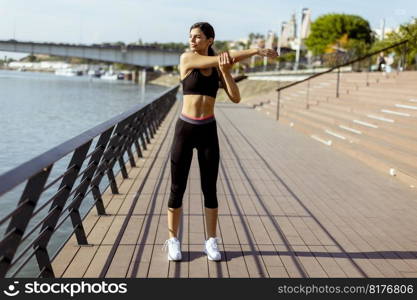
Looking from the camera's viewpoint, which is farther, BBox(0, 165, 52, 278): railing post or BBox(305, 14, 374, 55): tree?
BBox(305, 14, 374, 55): tree

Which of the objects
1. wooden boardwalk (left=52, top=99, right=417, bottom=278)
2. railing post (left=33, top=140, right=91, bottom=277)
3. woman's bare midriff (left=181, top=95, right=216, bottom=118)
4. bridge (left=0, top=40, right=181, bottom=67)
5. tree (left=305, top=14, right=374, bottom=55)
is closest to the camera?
railing post (left=33, top=140, right=91, bottom=277)

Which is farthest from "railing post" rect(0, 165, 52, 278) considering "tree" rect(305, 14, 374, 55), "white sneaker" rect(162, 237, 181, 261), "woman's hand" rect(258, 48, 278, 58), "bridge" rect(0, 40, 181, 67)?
"tree" rect(305, 14, 374, 55)

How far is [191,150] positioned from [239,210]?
8.03 feet

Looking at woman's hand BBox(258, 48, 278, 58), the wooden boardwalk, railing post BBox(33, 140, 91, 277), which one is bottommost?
the wooden boardwalk

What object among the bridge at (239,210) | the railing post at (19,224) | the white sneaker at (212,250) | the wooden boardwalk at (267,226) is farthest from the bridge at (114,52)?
the railing post at (19,224)

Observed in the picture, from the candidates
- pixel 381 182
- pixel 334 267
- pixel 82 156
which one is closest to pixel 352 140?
pixel 381 182

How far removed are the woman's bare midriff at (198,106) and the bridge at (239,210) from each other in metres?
0.88

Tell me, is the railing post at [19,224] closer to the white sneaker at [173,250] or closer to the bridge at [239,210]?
the bridge at [239,210]

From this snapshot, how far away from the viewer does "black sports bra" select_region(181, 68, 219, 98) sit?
4.39m

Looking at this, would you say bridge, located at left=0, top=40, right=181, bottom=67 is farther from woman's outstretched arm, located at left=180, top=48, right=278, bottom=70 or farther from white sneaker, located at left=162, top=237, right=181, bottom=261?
woman's outstretched arm, located at left=180, top=48, right=278, bottom=70

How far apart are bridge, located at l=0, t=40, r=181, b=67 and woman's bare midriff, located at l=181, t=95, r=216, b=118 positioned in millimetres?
77512

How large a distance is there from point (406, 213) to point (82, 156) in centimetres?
438

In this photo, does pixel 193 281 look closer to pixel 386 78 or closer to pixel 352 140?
pixel 352 140

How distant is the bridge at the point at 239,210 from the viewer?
4355mm
